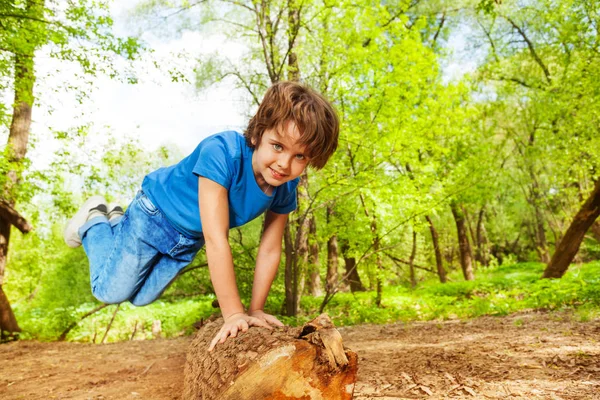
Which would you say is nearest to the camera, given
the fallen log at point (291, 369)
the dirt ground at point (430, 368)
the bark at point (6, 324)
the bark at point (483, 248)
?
the fallen log at point (291, 369)

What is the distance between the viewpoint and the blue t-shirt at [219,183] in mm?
2221

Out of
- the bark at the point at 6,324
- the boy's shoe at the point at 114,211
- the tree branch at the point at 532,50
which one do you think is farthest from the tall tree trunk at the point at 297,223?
the tree branch at the point at 532,50

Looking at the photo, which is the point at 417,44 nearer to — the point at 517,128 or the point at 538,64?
the point at 538,64

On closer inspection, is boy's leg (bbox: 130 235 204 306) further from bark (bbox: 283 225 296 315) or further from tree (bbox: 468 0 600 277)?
tree (bbox: 468 0 600 277)

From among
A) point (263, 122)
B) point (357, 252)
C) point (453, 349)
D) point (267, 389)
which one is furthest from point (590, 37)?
point (267, 389)

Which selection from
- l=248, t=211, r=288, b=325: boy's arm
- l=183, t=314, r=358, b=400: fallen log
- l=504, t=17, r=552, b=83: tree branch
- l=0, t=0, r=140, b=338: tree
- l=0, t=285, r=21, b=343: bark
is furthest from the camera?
l=504, t=17, r=552, b=83: tree branch

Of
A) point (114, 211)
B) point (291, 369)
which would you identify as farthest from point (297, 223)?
point (291, 369)

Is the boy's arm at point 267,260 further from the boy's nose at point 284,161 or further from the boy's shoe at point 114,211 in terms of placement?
the boy's shoe at point 114,211

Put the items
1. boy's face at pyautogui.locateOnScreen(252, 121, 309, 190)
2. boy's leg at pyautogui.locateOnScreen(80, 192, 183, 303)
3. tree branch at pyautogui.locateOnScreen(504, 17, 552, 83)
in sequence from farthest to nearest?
1. tree branch at pyautogui.locateOnScreen(504, 17, 552, 83)
2. boy's leg at pyautogui.locateOnScreen(80, 192, 183, 303)
3. boy's face at pyautogui.locateOnScreen(252, 121, 309, 190)

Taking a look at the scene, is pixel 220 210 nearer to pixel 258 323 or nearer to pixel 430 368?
pixel 258 323

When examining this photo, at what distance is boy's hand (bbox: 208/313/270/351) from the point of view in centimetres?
202

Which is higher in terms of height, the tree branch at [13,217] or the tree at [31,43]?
the tree at [31,43]

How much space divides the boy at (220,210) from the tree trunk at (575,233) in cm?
720

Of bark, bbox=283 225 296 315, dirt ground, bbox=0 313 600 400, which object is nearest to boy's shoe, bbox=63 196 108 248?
dirt ground, bbox=0 313 600 400
